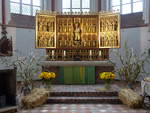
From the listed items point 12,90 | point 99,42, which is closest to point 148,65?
point 99,42

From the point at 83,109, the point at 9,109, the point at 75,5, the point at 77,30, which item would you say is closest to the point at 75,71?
the point at 77,30

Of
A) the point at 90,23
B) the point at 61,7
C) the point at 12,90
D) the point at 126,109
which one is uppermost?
the point at 61,7

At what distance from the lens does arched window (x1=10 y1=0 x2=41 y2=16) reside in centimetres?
1184

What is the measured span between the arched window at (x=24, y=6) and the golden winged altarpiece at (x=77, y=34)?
8.38 ft

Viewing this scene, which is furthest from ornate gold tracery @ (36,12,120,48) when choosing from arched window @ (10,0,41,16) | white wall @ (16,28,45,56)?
arched window @ (10,0,41,16)

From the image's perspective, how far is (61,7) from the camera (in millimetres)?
12820

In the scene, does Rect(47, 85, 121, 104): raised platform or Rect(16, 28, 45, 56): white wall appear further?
Rect(16, 28, 45, 56): white wall

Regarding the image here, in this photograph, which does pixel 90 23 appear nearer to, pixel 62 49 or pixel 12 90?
pixel 62 49

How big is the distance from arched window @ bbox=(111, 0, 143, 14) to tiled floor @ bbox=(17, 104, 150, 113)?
20.5ft

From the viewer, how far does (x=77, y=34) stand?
1012 centimetres

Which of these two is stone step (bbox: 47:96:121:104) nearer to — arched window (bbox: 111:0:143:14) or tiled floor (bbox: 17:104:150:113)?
tiled floor (bbox: 17:104:150:113)

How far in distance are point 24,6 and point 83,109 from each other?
23.4ft

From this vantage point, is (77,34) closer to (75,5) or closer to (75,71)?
(75,71)

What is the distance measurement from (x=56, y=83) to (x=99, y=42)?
228cm
